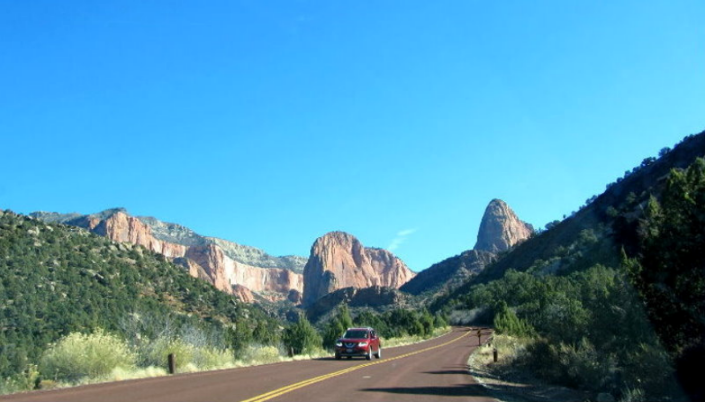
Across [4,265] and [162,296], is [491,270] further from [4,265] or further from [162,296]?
[4,265]

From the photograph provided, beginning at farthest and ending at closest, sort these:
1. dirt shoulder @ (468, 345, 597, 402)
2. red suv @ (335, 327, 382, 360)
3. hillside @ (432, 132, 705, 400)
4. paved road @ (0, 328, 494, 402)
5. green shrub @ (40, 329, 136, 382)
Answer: red suv @ (335, 327, 382, 360)
green shrub @ (40, 329, 136, 382)
dirt shoulder @ (468, 345, 597, 402)
hillside @ (432, 132, 705, 400)
paved road @ (0, 328, 494, 402)

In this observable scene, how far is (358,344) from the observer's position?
3253 cm

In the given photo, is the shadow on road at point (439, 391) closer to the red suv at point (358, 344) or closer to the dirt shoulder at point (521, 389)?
the dirt shoulder at point (521, 389)

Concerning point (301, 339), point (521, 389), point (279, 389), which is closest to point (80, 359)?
point (279, 389)

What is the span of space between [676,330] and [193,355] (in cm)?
1886

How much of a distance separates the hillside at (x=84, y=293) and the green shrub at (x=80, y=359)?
7.84 m

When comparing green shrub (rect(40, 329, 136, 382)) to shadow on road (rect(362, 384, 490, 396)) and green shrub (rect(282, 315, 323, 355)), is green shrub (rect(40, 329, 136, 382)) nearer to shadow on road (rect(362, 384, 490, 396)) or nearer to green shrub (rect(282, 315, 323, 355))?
shadow on road (rect(362, 384, 490, 396))

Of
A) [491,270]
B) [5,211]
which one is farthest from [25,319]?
[491,270]

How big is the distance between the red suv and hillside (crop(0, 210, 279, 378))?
30.7ft

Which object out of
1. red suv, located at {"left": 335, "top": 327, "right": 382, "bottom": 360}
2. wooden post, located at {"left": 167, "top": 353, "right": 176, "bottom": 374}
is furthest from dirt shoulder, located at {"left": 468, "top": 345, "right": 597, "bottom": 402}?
wooden post, located at {"left": 167, "top": 353, "right": 176, "bottom": 374}

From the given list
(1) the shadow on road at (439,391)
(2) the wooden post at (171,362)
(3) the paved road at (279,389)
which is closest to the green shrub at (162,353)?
(2) the wooden post at (171,362)

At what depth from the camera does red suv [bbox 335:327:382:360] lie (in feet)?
106

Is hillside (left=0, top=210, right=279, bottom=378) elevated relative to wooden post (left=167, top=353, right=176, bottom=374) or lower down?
elevated

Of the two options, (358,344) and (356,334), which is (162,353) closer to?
(358,344)
